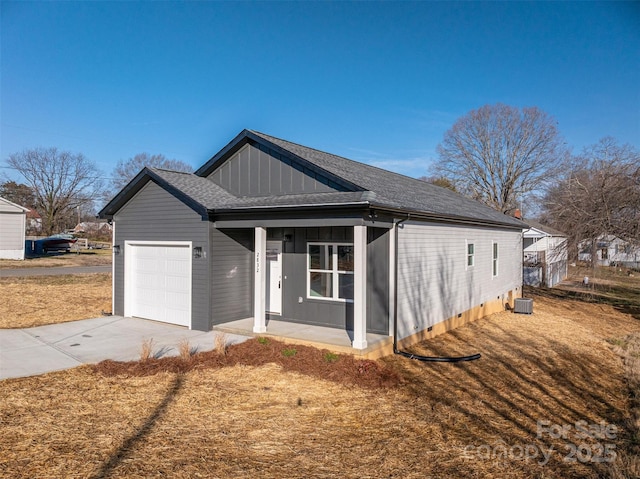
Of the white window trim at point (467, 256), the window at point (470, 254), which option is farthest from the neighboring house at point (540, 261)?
the window at point (470, 254)

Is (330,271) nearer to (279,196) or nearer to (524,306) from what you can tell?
(279,196)

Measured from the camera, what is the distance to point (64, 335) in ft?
33.1

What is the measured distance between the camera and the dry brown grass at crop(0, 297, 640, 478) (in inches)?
175

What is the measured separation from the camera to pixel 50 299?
15.4 m

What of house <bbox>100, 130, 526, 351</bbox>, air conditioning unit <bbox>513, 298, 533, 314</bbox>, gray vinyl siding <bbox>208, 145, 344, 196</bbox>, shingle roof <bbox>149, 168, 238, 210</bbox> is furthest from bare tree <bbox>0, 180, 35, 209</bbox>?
air conditioning unit <bbox>513, 298, 533, 314</bbox>

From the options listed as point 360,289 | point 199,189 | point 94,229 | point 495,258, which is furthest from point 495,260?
point 94,229

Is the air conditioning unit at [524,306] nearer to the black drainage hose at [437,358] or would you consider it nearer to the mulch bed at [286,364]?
the black drainage hose at [437,358]

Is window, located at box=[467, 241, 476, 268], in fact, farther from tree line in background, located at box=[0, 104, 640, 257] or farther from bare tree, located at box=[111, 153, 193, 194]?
bare tree, located at box=[111, 153, 193, 194]

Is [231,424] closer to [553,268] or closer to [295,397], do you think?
[295,397]

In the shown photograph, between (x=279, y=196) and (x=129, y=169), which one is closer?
(x=279, y=196)

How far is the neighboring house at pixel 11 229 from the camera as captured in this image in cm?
2962

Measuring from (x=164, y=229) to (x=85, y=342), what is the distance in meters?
3.33

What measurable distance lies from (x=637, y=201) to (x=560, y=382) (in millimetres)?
9974

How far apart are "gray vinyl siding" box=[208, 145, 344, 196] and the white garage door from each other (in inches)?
87.6
